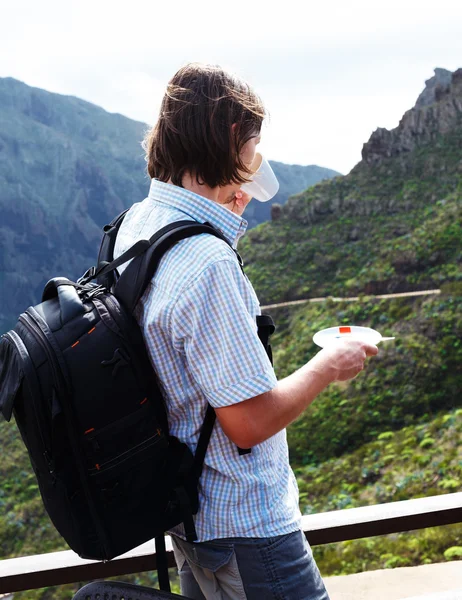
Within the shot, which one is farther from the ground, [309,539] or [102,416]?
[102,416]

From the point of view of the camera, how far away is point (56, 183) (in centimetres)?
7100

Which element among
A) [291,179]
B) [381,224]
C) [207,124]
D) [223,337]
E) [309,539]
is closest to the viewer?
[223,337]

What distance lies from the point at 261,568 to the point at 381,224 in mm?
23483

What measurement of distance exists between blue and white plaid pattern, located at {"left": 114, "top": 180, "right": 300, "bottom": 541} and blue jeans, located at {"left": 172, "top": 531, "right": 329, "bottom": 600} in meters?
0.02

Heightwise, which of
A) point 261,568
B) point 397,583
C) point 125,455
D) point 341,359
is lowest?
point 397,583

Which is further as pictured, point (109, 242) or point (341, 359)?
point (109, 242)

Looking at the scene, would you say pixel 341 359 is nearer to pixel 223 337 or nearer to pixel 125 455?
pixel 223 337

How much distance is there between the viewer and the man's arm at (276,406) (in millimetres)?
1034

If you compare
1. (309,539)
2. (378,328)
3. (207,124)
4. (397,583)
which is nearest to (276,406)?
(207,124)

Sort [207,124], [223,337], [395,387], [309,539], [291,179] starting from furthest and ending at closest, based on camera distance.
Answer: [291,179], [395,387], [309,539], [207,124], [223,337]

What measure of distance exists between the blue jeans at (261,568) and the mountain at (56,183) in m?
56.5

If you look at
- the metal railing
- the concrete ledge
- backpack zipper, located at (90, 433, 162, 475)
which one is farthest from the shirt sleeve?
the concrete ledge

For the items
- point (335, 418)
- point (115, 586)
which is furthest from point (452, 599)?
point (335, 418)

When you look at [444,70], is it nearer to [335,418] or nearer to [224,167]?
[335,418]
